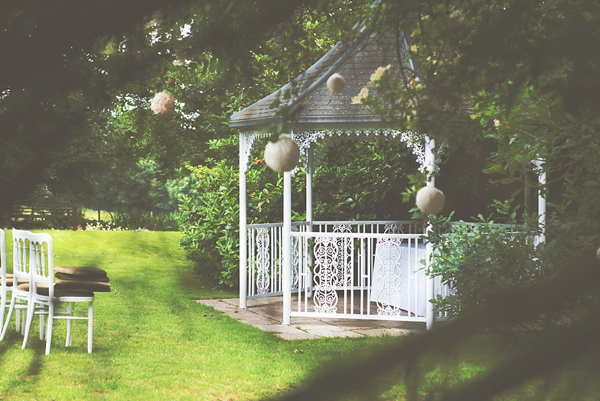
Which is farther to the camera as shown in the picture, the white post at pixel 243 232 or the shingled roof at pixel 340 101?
the white post at pixel 243 232

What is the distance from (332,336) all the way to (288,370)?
1734mm

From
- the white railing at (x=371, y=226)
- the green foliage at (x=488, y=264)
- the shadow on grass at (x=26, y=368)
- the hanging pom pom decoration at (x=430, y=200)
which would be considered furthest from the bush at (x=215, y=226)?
the hanging pom pom decoration at (x=430, y=200)

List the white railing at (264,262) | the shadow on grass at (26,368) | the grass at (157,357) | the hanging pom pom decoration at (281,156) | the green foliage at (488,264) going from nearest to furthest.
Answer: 1. the hanging pom pom decoration at (281,156)
2. the grass at (157,357)
3. the shadow on grass at (26,368)
4. the green foliage at (488,264)
5. the white railing at (264,262)

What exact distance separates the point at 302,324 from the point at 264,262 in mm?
1970

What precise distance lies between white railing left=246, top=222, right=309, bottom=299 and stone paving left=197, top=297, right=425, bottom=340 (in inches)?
12.4

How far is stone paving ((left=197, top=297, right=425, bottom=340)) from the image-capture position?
794cm

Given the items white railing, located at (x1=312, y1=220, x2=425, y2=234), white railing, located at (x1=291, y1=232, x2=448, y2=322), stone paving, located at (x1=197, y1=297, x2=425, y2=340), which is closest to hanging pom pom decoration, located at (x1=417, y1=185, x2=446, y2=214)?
stone paving, located at (x1=197, y1=297, x2=425, y2=340)

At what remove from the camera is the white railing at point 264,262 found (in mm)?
10250

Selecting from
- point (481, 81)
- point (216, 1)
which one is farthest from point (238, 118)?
point (216, 1)

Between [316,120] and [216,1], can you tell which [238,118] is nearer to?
[316,120]

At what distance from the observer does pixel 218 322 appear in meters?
8.58

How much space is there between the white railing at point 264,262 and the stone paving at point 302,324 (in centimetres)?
32

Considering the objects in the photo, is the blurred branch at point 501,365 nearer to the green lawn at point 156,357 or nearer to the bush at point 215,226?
the green lawn at point 156,357

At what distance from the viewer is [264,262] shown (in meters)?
10.4
